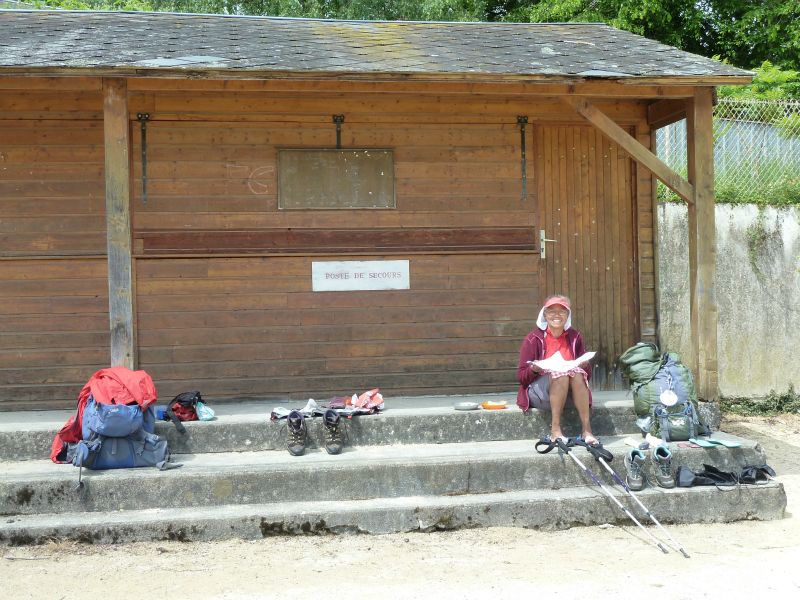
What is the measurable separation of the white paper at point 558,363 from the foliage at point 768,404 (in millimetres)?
3638

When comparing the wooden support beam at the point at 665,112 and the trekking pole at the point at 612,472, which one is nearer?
the trekking pole at the point at 612,472

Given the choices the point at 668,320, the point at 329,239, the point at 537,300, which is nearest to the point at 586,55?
the point at 537,300

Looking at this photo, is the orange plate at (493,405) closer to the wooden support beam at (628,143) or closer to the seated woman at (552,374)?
the seated woman at (552,374)

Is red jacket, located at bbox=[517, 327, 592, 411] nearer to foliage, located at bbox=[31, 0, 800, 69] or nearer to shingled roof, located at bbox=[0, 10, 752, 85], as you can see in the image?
shingled roof, located at bbox=[0, 10, 752, 85]

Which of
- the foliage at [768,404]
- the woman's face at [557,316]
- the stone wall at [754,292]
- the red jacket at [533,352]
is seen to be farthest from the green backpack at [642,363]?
the foliage at [768,404]

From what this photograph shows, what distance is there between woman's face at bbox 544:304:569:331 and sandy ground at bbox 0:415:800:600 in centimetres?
152

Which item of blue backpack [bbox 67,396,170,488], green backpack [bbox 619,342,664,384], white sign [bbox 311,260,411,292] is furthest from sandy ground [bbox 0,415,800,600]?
white sign [bbox 311,260,411,292]

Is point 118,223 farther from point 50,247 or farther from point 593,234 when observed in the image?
point 593,234

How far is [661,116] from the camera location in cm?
746

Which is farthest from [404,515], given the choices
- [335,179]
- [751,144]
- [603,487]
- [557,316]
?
[751,144]

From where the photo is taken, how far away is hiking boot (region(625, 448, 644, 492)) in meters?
5.38

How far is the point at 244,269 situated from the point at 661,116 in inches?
159

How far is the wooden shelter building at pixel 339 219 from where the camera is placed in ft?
22.8

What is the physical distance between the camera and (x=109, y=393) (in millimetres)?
5328
